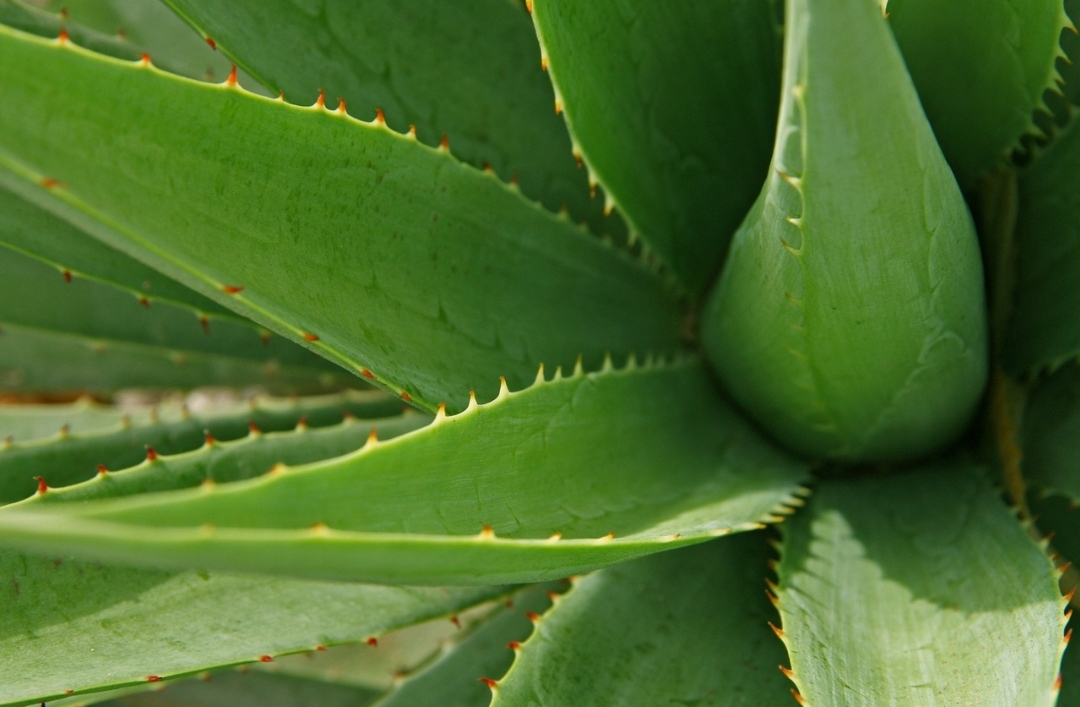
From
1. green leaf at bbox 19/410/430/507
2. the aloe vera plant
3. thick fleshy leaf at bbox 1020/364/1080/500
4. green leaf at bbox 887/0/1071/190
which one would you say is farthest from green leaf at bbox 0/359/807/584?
green leaf at bbox 887/0/1071/190

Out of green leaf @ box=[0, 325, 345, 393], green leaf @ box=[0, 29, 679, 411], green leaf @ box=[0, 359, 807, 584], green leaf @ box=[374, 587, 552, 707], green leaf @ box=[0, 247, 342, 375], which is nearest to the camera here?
green leaf @ box=[0, 359, 807, 584]

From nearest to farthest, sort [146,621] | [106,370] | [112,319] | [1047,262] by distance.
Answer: [146,621], [1047,262], [112,319], [106,370]

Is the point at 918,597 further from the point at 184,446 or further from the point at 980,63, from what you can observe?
the point at 184,446

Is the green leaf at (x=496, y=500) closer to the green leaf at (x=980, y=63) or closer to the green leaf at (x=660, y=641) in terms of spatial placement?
the green leaf at (x=660, y=641)

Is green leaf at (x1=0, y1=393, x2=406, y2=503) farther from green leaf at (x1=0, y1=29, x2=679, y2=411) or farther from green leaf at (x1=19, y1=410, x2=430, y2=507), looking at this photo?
green leaf at (x1=0, y1=29, x2=679, y2=411)

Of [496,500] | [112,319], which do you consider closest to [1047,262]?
[496,500]

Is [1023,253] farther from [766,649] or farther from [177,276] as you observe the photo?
[177,276]
